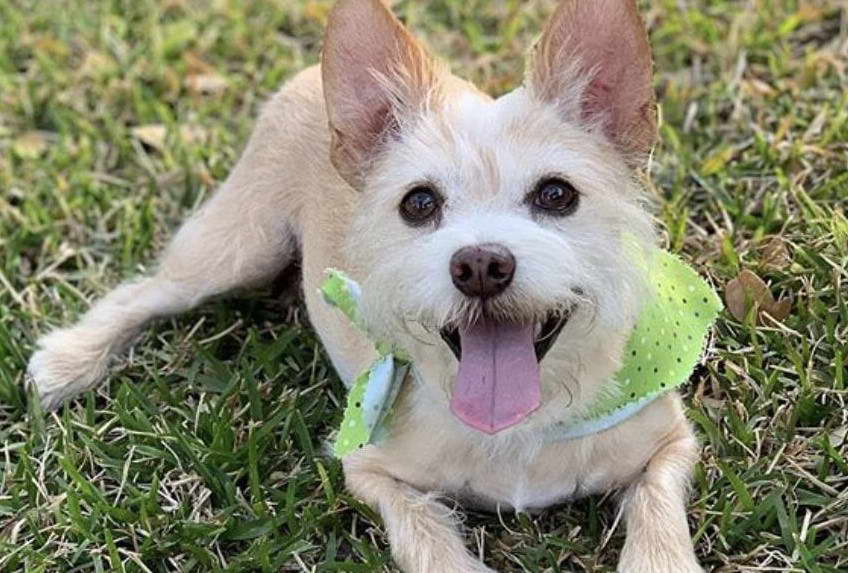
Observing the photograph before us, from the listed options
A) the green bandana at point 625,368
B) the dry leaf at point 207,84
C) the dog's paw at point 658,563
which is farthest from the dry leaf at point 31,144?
the dog's paw at point 658,563

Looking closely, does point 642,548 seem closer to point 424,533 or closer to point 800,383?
point 424,533

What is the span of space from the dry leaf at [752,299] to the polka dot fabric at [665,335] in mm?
351

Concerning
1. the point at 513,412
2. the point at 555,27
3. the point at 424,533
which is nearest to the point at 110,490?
the point at 424,533

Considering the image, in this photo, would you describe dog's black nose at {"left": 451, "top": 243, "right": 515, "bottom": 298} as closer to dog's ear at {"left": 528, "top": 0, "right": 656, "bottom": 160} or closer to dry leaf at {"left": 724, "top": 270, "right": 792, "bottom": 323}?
dog's ear at {"left": 528, "top": 0, "right": 656, "bottom": 160}

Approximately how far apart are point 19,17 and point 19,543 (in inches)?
134

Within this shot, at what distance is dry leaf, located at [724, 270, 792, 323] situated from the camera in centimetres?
Answer: 401

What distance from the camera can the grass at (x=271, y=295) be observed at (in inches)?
140

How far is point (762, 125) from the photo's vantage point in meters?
4.98

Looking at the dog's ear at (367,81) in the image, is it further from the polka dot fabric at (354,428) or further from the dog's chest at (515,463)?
the dog's chest at (515,463)

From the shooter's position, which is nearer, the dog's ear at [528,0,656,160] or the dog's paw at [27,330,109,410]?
the dog's ear at [528,0,656,160]

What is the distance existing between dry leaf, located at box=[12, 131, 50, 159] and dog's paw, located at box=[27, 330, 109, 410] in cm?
128

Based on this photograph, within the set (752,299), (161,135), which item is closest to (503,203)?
(752,299)

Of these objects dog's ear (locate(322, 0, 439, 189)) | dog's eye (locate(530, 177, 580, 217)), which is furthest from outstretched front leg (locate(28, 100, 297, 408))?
dog's eye (locate(530, 177, 580, 217))

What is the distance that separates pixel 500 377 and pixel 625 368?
0.49 m
